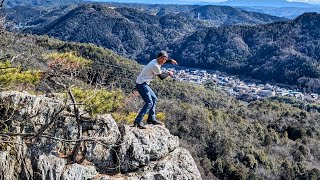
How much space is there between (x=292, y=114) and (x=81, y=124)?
1570 inches

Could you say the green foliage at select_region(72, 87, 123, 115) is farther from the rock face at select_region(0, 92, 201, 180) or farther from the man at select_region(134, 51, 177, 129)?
the man at select_region(134, 51, 177, 129)

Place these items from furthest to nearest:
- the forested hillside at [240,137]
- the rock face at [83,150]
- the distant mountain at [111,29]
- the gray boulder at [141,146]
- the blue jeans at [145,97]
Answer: the distant mountain at [111,29] < the forested hillside at [240,137] < the blue jeans at [145,97] < the gray boulder at [141,146] < the rock face at [83,150]

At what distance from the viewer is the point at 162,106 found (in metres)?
33.9

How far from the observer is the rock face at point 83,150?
7605 mm

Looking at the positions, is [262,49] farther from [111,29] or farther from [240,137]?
[240,137]

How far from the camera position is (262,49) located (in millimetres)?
113125

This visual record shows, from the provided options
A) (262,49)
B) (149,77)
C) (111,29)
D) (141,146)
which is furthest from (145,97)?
(111,29)

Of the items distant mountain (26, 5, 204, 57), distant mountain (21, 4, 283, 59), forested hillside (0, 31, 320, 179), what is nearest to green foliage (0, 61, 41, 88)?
forested hillside (0, 31, 320, 179)

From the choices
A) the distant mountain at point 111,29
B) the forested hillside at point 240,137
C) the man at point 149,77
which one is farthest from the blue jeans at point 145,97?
the distant mountain at point 111,29

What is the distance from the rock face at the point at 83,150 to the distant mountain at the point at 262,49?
85.5m

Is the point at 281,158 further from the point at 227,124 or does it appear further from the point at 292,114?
the point at 292,114

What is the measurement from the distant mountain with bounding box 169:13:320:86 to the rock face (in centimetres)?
8546

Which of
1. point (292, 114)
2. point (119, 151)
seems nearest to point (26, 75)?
point (119, 151)

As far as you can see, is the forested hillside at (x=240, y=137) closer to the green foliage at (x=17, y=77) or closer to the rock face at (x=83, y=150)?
the green foliage at (x=17, y=77)
